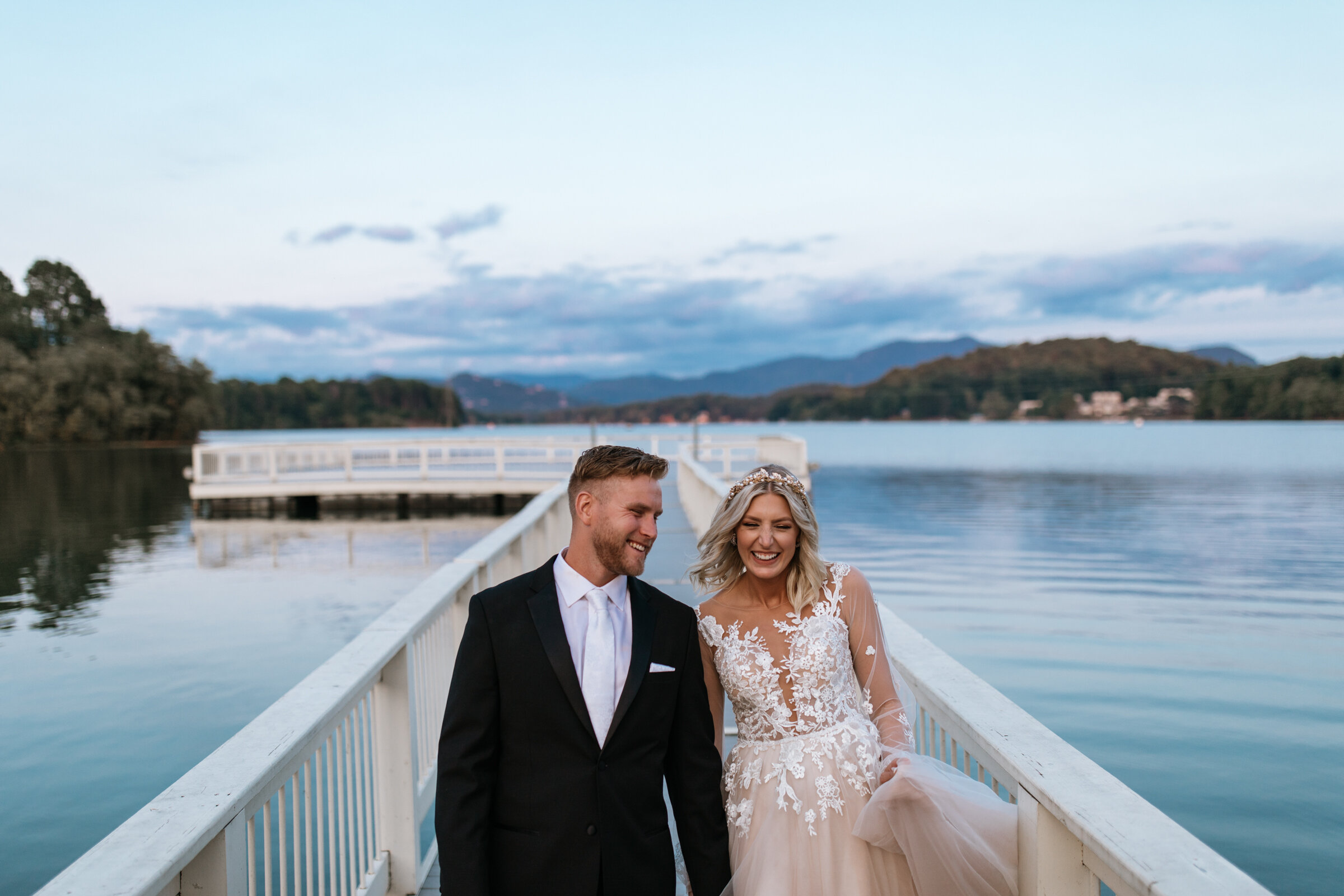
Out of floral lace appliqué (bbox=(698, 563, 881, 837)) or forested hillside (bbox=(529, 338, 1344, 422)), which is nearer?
floral lace appliqué (bbox=(698, 563, 881, 837))

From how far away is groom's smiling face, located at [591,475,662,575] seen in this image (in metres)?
2.09

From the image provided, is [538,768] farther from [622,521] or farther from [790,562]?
[790,562]

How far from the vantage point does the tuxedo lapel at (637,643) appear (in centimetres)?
207

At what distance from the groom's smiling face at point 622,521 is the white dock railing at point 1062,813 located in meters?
0.94

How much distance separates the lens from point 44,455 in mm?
62781

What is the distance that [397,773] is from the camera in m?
3.52

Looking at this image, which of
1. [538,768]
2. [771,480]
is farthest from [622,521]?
[771,480]

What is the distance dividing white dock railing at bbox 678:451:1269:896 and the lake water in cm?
574

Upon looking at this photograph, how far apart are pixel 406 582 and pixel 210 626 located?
4.06 m

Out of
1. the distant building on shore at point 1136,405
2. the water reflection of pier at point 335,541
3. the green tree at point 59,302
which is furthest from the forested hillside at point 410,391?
the water reflection of pier at point 335,541

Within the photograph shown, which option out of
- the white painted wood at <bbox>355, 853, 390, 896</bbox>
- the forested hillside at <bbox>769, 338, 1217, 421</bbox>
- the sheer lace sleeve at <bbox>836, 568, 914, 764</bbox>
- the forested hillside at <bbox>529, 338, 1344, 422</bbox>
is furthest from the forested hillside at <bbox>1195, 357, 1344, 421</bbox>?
the white painted wood at <bbox>355, 853, 390, 896</bbox>

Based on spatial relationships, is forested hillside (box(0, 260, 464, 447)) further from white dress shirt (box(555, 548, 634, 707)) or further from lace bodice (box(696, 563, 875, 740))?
white dress shirt (box(555, 548, 634, 707))

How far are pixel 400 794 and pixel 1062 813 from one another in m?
2.55

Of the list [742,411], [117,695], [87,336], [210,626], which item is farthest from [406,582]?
Answer: [742,411]
